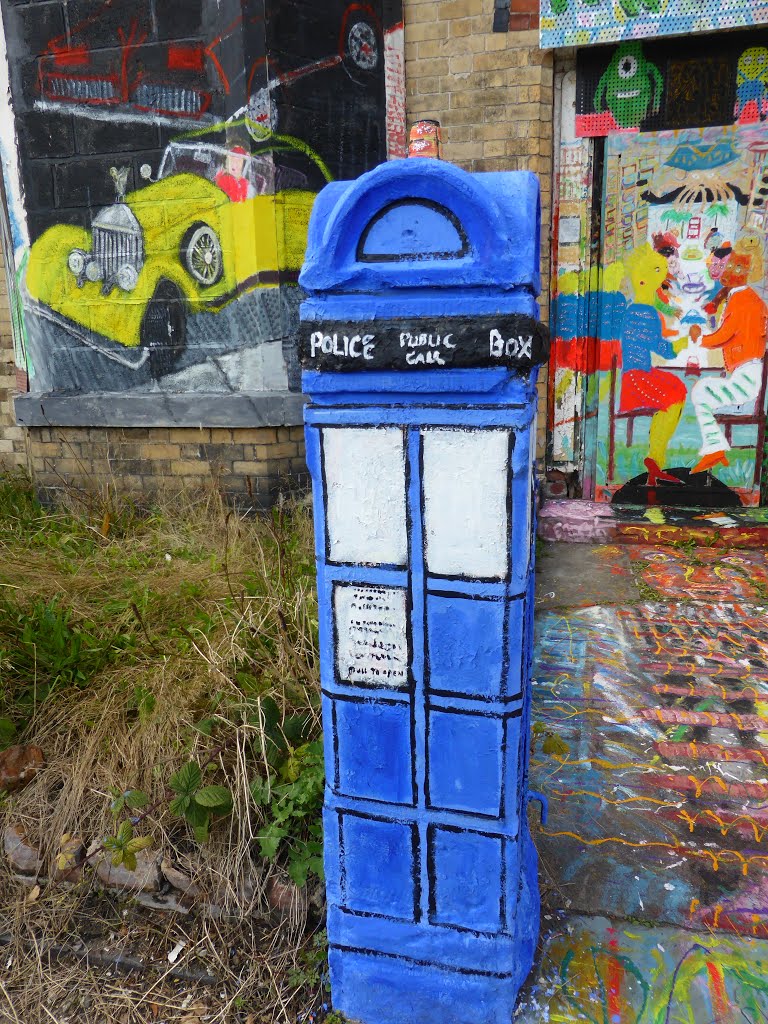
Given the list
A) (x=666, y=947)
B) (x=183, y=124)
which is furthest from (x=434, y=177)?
(x=183, y=124)

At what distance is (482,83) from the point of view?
5.03 m

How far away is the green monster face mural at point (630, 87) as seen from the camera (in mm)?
4930

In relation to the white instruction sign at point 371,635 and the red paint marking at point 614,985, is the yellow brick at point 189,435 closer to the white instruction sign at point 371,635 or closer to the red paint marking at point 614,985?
the white instruction sign at point 371,635

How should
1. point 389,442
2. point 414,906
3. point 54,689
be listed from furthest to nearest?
1. point 54,689
2. point 414,906
3. point 389,442

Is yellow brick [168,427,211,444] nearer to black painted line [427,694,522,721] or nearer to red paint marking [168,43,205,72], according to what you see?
red paint marking [168,43,205,72]

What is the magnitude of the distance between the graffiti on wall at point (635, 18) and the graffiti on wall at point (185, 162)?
3.39 ft

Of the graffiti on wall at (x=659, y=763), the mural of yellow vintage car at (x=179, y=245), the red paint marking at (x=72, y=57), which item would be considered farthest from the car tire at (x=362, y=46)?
the graffiti on wall at (x=659, y=763)

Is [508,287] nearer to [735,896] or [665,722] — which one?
[735,896]

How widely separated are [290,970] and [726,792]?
1.51 m

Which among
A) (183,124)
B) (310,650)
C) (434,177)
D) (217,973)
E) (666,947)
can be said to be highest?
(183,124)

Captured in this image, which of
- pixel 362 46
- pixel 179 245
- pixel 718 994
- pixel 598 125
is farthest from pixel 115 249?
pixel 718 994

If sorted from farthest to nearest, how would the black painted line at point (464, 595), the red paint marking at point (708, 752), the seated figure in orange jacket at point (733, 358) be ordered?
the seated figure in orange jacket at point (733, 358), the red paint marking at point (708, 752), the black painted line at point (464, 595)

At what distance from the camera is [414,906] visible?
1851 mm

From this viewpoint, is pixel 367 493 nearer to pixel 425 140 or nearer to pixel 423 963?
pixel 425 140
